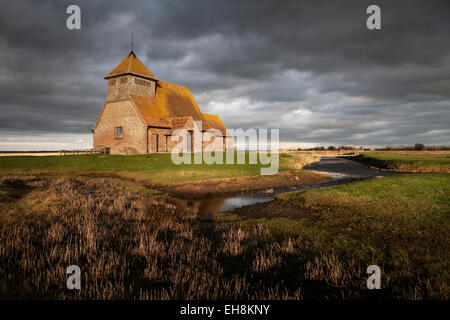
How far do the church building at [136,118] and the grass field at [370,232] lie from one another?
28.7m

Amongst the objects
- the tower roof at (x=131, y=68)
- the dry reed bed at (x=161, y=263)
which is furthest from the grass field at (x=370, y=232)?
the tower roof at (x=131, y=68)

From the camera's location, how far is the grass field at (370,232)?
5723 mm

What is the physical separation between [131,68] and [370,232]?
4242cm

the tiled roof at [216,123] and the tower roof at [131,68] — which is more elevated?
the tower roof at [131,68]

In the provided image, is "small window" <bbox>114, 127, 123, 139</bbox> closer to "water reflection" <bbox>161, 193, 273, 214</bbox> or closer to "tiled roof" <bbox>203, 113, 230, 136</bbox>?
"tiled roof" <bbox>203, 113, 230, 136</bbox>

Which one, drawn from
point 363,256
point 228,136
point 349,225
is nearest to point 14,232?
point 363,256

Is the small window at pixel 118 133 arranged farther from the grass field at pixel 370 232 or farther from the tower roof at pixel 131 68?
the grass field at pixel 370 232

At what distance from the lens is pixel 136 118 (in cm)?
3844

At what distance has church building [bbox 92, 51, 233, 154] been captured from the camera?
38438 mm

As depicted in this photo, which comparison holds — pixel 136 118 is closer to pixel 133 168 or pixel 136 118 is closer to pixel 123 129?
pixel 123 129

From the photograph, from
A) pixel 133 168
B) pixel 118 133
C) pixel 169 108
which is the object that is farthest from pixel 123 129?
pixel 133 168

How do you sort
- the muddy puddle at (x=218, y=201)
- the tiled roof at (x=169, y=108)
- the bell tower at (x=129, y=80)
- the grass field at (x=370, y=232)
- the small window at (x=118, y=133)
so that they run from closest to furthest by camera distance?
1. the grass field at (x=370, y=232)
2. the muddy puddle at (x=218, y=201)
3. the tiled roof at (x=169, y=108)
4. the small window at (x=118, y=133)
5. the bell tower at (x=129, y=80)

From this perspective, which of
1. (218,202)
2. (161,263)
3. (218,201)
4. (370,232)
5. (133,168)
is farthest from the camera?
(133,168)

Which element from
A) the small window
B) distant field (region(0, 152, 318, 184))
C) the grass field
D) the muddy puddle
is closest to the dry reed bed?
the grass field
